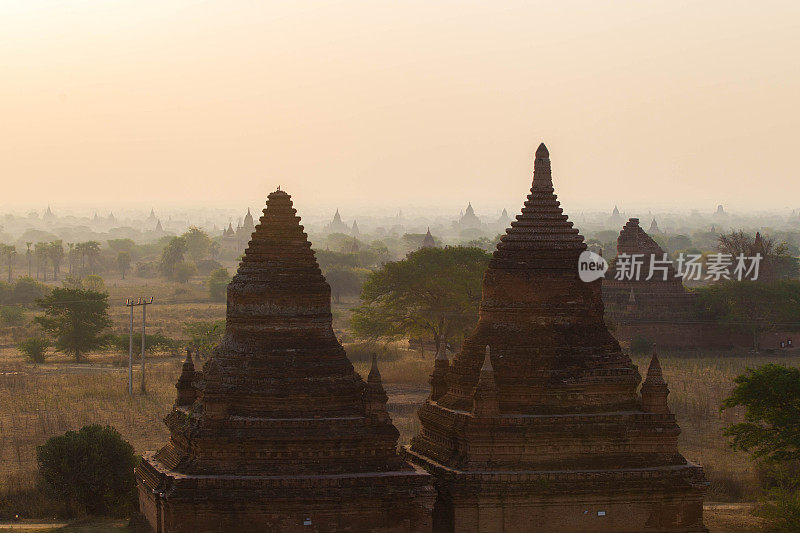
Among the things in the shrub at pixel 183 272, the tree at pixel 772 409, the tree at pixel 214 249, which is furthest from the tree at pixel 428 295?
the tree at pixel 214 249

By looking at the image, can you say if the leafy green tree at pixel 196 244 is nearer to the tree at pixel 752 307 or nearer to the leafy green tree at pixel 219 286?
the leafy green tree at pixel 219 286

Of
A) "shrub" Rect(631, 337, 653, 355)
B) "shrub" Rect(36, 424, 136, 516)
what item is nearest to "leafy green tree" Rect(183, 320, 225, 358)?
"shrub" Rect(631, 337, 653, 355)

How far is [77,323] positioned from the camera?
189 feet

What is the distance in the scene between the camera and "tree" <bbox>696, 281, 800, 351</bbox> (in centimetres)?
5722

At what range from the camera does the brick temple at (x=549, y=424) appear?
2080 cm

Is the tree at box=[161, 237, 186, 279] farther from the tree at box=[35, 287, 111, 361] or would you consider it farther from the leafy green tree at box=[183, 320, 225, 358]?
the tree at box=[35, 287, 111, 361]

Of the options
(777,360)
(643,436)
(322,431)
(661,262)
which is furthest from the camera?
(661,262)

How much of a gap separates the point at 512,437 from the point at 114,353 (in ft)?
142

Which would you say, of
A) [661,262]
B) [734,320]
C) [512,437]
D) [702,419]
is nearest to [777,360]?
[734,320]

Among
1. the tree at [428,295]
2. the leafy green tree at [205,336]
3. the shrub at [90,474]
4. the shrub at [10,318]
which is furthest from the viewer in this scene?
the shrub at [10,318]

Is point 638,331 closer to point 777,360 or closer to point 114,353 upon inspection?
point 777,360

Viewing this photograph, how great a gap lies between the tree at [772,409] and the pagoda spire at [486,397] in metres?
6.58

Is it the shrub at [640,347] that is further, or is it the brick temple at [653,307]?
the brick temple at [653,307]

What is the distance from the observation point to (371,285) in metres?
55.6
